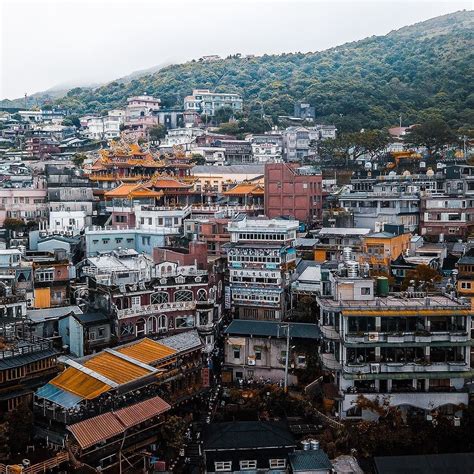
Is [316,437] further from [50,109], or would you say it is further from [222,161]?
[50,109]

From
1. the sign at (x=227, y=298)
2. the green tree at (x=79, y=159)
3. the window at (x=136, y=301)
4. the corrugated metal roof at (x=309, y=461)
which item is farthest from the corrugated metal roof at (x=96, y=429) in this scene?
the green tree at (x=79, y=159)

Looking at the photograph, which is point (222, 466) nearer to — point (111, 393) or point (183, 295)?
point (111, 393)

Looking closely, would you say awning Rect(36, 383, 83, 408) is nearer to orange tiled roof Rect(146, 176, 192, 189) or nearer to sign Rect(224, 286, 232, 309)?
sign Rect(224, 286, 232, 309)

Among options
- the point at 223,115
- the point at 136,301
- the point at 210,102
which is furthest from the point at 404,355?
the point at 210,102

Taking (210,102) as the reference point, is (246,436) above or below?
below

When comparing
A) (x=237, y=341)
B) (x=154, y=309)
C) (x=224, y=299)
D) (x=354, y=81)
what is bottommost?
(x=237, y=341)

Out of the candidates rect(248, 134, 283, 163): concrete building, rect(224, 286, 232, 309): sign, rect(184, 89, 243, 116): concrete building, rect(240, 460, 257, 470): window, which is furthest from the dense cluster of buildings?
rect(184, 89, 243, 116): concrete building
